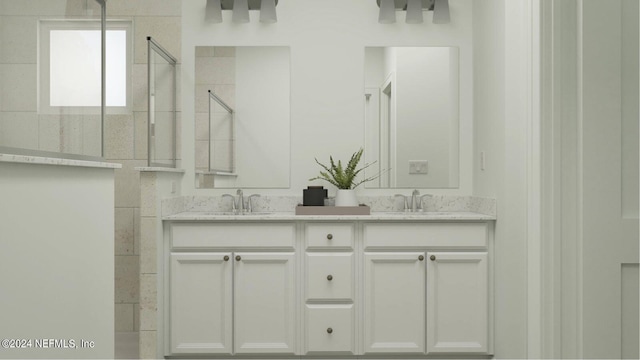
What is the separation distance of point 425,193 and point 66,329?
2240 millimetres

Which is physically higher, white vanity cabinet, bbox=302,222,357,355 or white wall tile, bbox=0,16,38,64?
white wall tile, bbox=0,16,38,64

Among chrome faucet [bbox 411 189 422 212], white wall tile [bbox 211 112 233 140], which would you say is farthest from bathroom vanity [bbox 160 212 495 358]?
white wall tile [bbox 211 112 233 140]

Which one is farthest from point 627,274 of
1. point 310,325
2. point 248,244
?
point 248,244

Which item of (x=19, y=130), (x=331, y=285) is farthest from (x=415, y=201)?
(x=19, y=130)

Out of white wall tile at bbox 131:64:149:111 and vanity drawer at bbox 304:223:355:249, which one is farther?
white wall tile at bbox 131:64:149:111

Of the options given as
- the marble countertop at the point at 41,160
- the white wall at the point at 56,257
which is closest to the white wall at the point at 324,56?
the white wall at the point at 56,257

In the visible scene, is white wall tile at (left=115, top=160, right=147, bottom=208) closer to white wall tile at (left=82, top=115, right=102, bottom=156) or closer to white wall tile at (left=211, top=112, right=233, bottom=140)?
white wall tile at (left=211, top=112, right=233, bottom=140)

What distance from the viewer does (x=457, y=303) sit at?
8.77 feet

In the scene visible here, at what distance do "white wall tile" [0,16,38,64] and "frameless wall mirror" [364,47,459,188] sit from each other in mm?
2107

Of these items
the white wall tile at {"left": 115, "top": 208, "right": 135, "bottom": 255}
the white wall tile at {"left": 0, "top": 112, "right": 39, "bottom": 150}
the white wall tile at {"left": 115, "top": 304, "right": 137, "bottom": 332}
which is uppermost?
the white wall tile at {"left": 0, "top": 112, "right": 39, "bottom": 150}

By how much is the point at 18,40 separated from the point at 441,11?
2.53 metres

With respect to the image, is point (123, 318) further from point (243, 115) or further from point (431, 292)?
point (431, 292)

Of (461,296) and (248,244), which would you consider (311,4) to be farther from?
(461,296)

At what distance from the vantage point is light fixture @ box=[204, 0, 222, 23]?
3.12 metres
